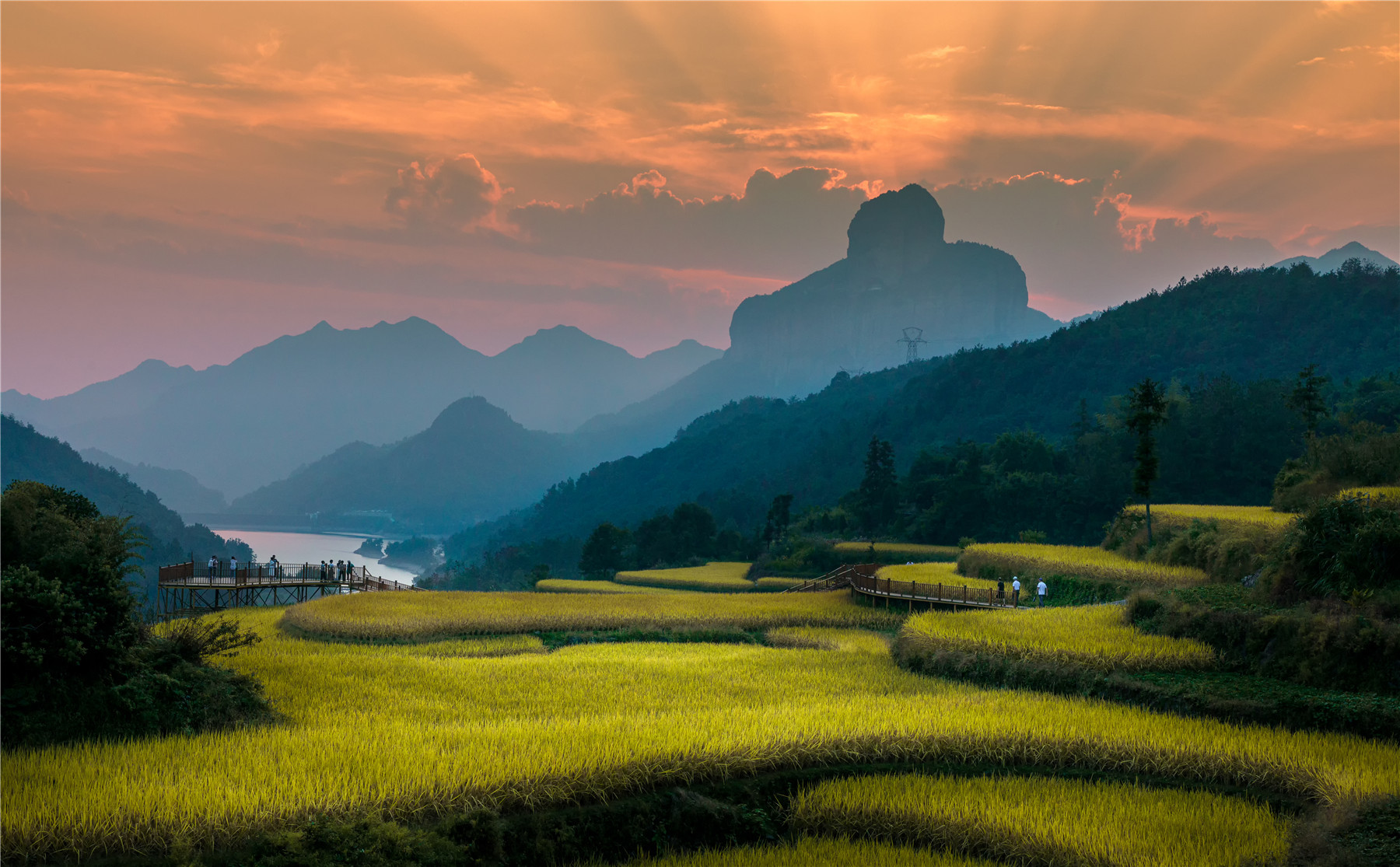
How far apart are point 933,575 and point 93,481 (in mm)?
179026

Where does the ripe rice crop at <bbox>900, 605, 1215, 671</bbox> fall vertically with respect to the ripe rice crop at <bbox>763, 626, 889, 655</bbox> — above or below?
above

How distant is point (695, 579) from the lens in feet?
217

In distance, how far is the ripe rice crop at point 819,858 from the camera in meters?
12.3

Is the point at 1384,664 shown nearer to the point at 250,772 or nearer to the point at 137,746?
the point at 250,772

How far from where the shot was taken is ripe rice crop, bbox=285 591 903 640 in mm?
31938

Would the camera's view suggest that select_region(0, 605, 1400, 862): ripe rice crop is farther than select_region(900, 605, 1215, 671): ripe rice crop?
No

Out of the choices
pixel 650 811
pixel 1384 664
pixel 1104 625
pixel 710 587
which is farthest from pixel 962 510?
pixel 650 811

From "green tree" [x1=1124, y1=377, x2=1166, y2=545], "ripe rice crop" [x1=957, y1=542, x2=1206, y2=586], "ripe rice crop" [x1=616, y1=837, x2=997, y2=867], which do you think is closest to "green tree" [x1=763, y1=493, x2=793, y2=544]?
"ripe rice crop" [x1=957, y1=542, x2=1206, y2=586]

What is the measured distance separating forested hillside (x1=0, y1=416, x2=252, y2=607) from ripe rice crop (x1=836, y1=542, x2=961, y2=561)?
4674 inches

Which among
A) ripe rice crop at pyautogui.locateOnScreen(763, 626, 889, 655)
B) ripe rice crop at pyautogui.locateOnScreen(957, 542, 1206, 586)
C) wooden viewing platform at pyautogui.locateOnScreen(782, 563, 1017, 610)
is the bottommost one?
ripe rice crop at pyautogui.locateOnScreen(763, 626, 889, 655)

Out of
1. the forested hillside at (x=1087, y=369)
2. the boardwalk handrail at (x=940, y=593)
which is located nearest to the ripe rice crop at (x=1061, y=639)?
the boardwalk handrail at (x=940, y=593)

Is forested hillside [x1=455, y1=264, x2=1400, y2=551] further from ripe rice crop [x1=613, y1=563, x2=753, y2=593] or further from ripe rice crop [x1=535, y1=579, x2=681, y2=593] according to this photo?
ripe rice crop [x1=535, y1=579, x2=681, y2=593]

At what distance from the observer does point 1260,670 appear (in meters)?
19.9

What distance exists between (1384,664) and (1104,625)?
729 cm
